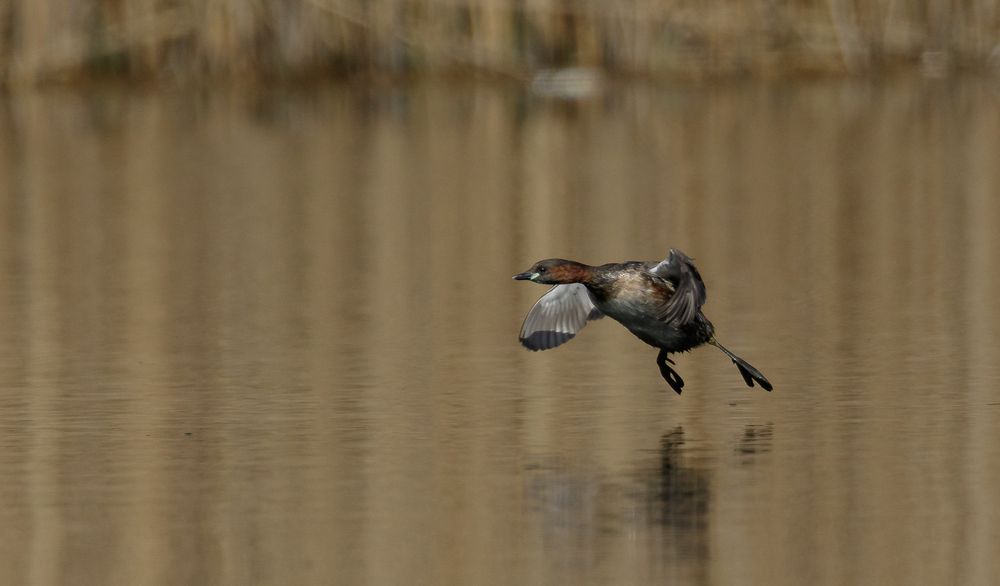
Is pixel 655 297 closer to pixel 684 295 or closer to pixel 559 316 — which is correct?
pixel 684 295

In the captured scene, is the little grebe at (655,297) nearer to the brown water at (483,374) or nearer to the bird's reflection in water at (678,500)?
the brown water at (483,374)

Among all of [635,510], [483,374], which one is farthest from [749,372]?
[635,510]

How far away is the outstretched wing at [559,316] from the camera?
7500 millimetres

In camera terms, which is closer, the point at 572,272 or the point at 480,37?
the point at 572,272

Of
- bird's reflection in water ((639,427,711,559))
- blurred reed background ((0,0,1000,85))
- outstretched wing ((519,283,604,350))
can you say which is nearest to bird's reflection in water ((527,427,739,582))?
bird's reflection in water ((639,427,711,559))

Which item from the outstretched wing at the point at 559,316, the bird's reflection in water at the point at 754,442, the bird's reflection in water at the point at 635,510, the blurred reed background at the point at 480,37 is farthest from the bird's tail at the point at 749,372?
the blurred reed background at the point at 480,37

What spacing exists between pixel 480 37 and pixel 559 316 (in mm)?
14932

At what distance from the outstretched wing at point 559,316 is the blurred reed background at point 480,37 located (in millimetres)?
13852

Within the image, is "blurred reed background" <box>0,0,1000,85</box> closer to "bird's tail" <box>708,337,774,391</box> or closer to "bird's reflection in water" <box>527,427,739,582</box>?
"bird's tail" <box>708,337,774,391</box>

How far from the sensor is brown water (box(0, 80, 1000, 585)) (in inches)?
203

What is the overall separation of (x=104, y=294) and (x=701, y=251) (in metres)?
3.12

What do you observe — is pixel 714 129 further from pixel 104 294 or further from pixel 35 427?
pixel 35 427

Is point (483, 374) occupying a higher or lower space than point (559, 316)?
lower

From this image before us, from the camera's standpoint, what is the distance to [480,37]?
22.2 m
